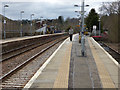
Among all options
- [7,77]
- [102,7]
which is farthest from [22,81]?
[102,7]

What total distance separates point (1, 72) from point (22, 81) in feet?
8.53

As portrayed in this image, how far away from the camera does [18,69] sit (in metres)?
12.2

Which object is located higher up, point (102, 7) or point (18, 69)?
point (102, 7)

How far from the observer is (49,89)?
7324 millimetres

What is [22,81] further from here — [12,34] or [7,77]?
[12,34]

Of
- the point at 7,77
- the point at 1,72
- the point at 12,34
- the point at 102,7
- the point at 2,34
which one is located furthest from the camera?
the point at 102,7

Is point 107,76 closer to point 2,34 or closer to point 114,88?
point 114,88

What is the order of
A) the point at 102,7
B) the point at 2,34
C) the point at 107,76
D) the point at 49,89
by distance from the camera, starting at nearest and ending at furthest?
1. the point at 49,89
2. the point at 107,76
3. the point at 2,34
4. the point at 102,7

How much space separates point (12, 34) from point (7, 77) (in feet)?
125

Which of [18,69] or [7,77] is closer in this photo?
[7,77]

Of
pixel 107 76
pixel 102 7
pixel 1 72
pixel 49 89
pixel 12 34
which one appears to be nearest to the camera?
pixel 49 89

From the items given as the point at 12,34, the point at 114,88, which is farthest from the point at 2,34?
the point at 114,88

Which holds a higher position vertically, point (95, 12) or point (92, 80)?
point (95, 12)

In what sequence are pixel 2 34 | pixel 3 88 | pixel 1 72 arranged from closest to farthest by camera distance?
pixel 3 88 → pixel 1 72 → pixel 2 34
